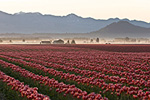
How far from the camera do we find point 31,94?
8.68 m

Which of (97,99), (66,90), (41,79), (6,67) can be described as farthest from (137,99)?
(6,67)

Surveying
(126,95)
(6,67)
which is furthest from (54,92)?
(6,67)

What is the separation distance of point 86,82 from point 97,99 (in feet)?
11.9

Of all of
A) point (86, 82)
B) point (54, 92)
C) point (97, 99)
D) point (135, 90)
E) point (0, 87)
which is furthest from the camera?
point (0, 87)

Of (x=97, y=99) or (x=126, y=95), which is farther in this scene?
A: (x=126, y=95)

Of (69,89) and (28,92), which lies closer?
(28,92)

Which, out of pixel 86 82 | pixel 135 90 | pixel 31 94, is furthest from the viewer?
pixel 86 82

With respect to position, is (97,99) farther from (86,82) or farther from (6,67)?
(6,67)

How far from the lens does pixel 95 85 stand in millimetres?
11273

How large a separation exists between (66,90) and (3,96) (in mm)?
3062

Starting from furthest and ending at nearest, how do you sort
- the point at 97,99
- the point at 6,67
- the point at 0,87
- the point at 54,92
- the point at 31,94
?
the point at 6,67 → the point at 0,87 → the point at 54,92 → the point at 31,94 → the point at 97,99

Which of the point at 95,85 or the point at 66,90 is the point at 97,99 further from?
the point at 95,85

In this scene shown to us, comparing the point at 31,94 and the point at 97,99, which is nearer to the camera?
the point at 97,99

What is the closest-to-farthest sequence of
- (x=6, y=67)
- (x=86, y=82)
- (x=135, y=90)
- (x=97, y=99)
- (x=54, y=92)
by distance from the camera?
(x=97, y=99), (x=135, y=90), (x=54, y=92), (x=86, y=82), (x=6, y=67)
